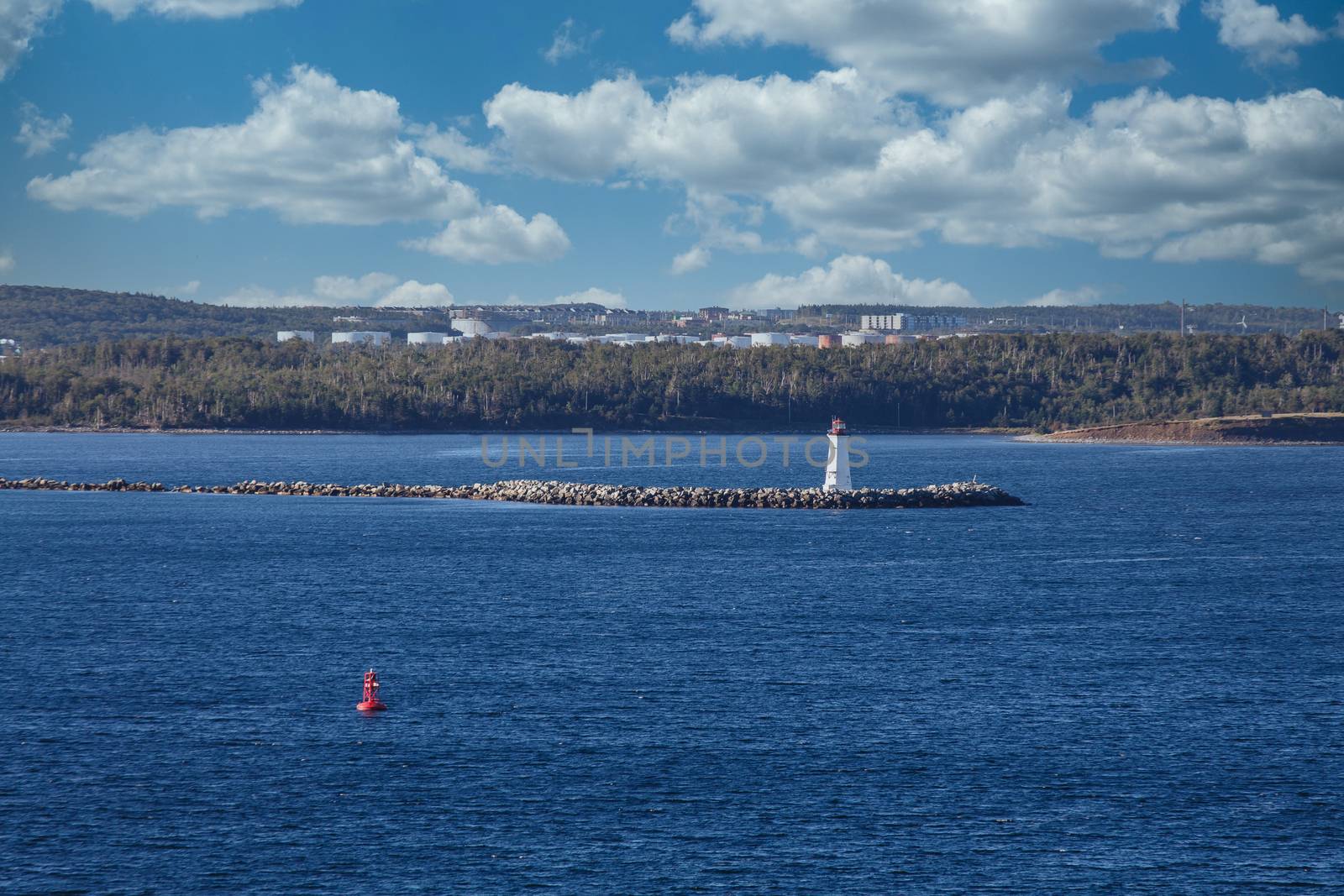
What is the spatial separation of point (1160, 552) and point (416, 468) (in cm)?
8973

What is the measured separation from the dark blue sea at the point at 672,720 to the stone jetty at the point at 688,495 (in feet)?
78.2

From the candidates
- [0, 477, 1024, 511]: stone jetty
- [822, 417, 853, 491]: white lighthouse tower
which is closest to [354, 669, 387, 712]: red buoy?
[0, 477, 1024, 511]: stone jetty

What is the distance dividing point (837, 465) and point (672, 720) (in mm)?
68960

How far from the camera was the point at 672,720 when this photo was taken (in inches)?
1346

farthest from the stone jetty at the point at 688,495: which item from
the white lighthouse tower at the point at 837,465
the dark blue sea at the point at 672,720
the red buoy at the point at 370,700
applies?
the red buoy at the point at 370,700

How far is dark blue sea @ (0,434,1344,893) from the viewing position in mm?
25141

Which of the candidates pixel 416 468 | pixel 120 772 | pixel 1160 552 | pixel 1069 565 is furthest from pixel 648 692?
pixel 416 468

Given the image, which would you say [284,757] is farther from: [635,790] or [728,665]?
[728,665]

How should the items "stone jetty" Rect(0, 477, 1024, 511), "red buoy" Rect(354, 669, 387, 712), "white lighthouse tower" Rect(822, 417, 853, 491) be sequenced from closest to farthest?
"red buoy" Rect(354, 669, 387, 712), "stone jetty" Rect(0, 477, 1024, 511), "white lighthouse tower" Rect(822, 417, 853, 491)

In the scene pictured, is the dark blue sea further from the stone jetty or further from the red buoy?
the stone jetty

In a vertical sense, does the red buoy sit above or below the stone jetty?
below

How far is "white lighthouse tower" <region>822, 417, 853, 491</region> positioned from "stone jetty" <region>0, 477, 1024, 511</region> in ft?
3.18

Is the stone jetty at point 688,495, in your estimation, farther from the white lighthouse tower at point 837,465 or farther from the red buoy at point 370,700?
the red buoy at point 370,700

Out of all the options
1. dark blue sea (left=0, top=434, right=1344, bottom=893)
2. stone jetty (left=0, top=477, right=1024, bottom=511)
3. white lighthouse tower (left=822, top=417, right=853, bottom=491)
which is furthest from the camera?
white lighthouse tower (left=822, top=417, right=853, bottom=491)
